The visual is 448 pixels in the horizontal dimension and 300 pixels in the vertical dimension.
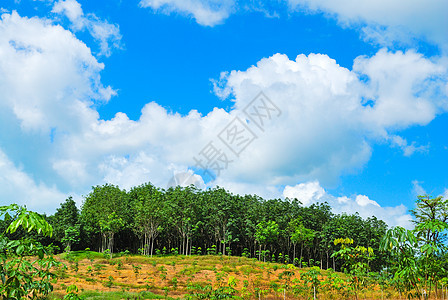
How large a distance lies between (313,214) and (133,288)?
38.3 meters


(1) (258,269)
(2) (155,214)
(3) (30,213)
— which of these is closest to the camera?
(3) (30,213)

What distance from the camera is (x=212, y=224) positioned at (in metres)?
54.2

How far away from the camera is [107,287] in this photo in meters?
23.4

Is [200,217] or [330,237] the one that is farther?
[200,217]

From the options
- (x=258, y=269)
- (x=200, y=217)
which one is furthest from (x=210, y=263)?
(x=200, y=217)

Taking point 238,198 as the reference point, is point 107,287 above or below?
below

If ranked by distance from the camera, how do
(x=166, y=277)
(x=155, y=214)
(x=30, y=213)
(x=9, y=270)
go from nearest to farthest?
1. (x=30, y=213)
2. (x=9, y=270)
3. (x=166, y=277)
4. (x=155, y=214)

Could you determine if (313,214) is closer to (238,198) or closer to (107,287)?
(238,198)

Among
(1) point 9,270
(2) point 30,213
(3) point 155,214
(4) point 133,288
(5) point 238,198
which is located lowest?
(4) point 133,288

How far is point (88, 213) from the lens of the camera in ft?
173

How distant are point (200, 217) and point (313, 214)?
1849 cm

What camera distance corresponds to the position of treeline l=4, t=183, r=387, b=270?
162ft

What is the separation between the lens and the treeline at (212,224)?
49.3m

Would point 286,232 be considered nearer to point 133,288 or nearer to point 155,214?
point 155,214
